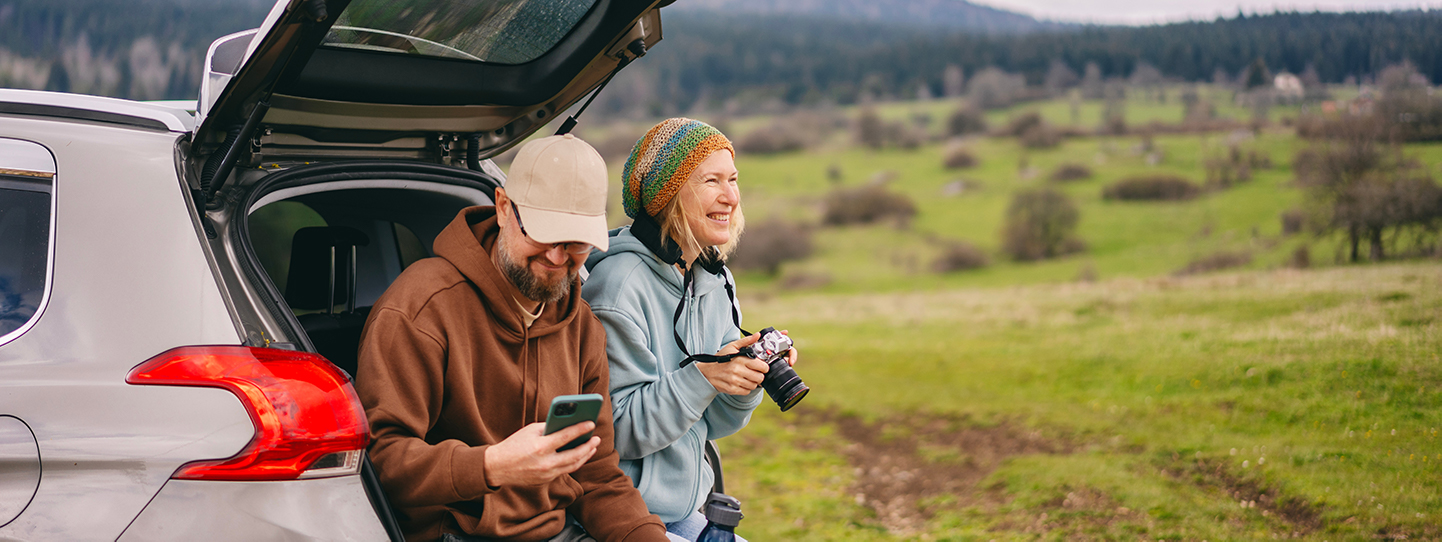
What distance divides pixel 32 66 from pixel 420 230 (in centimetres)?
5928

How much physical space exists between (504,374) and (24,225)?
3.58 ft

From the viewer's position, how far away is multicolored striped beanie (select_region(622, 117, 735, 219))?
2.71 meters

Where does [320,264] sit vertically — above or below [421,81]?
below

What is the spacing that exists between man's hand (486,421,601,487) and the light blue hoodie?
0.55m

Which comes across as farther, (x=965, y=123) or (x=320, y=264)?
(x=965, y=123)

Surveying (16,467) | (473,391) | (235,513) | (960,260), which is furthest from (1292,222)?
(16,467)

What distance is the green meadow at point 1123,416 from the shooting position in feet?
21.2

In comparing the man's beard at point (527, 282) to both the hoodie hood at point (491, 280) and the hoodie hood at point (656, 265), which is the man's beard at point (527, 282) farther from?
the hoodie hood at point (656, 265)

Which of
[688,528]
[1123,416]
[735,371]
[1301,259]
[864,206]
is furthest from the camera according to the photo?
[864,206]

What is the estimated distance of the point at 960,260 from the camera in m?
50.5

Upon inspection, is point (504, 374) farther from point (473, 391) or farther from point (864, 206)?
point (864, 206)

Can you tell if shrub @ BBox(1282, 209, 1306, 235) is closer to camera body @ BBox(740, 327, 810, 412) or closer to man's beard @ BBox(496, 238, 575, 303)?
camera body @ BBox(740, 327, 810, 412)

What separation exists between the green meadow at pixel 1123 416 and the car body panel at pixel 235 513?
535 centimetres

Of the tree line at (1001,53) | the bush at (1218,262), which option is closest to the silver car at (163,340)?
the tree line at (1001,53)
